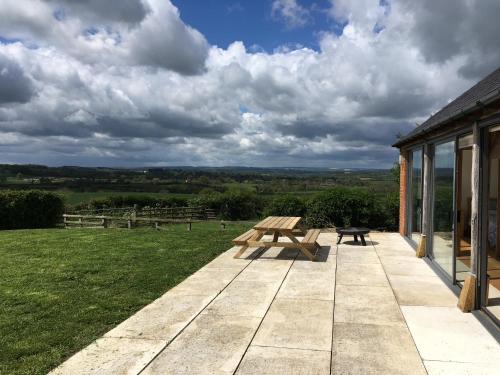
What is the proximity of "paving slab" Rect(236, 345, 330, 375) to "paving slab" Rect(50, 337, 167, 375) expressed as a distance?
100 cm

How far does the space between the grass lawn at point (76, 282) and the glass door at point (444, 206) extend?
15.1 feet

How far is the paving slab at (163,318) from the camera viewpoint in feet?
15.6

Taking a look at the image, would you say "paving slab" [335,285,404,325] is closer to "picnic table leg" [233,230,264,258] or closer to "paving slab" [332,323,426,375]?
"paving slab" [332,323,426,375]

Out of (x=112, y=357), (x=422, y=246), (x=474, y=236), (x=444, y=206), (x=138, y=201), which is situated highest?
(x=444, y=206)

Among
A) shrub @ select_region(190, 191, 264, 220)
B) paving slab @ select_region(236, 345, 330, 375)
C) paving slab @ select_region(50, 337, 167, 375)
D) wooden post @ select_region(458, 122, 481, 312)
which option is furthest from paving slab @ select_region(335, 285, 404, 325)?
shrub @ select_region(190, 191, 264, 220)

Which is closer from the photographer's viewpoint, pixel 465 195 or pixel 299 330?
pixel 299 330

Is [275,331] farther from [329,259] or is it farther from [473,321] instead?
[329,259]

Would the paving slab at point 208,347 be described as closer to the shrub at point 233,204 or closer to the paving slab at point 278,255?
the paving slab at point 278,255

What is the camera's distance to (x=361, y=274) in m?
7.50

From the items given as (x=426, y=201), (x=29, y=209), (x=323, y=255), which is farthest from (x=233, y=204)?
(x=426, y=201)

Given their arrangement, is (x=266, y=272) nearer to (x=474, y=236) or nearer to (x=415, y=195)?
(x=474, y=236)

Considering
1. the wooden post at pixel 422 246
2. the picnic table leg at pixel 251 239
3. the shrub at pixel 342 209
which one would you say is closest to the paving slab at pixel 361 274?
the wooden post at pixel 422 246

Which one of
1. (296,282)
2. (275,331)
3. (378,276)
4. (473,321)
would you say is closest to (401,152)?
(378,276)

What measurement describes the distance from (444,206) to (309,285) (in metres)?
2.85
